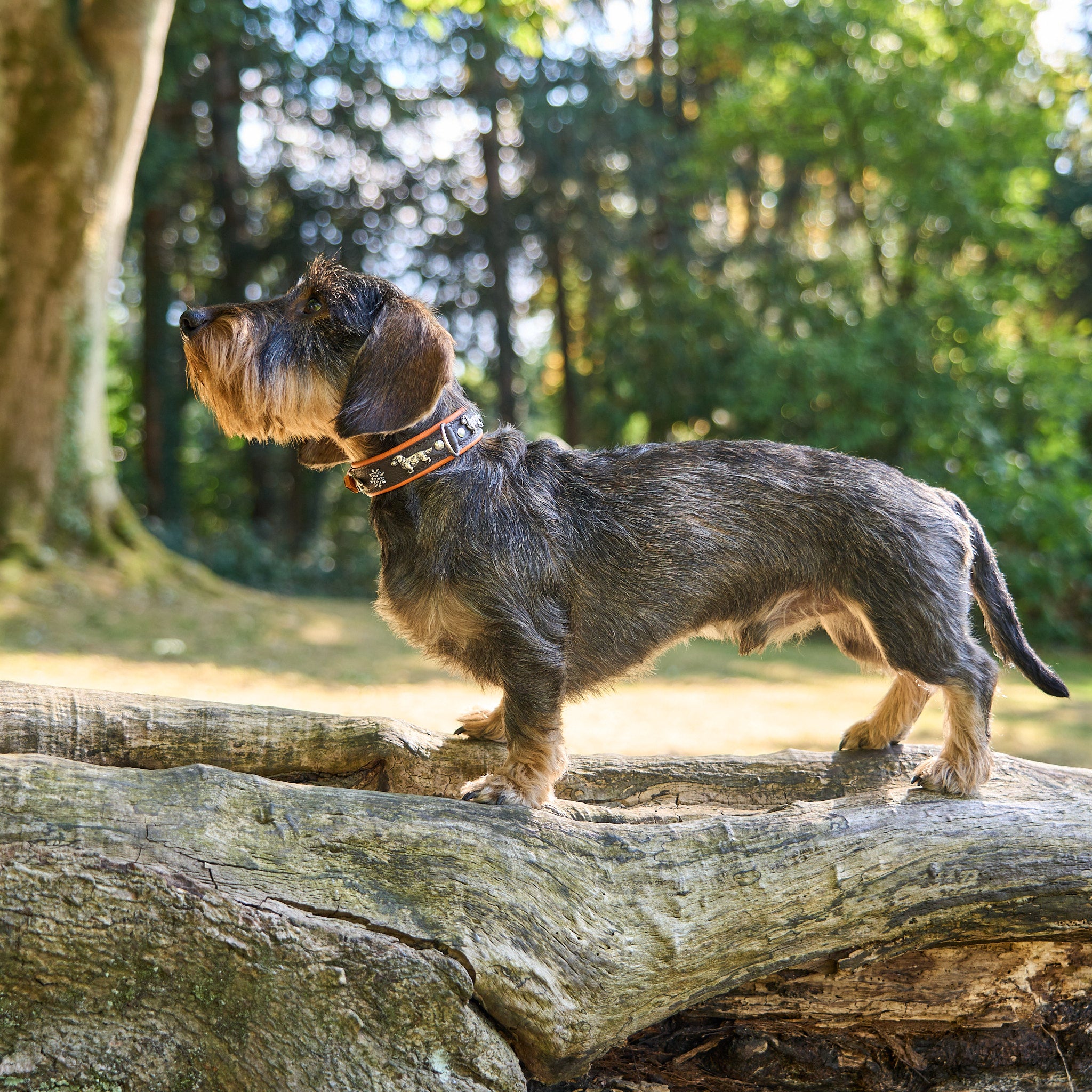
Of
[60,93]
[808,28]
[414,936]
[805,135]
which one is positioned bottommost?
[414,936]

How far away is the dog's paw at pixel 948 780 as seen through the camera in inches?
151

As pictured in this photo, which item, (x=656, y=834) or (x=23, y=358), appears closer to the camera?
(x=656, y=834)

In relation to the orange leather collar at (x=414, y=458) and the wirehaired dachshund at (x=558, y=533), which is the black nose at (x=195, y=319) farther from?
the orange leather collar at (x=414, y=458)

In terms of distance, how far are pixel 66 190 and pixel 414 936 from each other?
35.7ft

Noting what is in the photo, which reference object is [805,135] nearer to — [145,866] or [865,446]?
[865,446]

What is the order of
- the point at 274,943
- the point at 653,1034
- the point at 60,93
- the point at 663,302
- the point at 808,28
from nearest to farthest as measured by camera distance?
the point at 274,943 < the point at 653,1034 < the point at 60,93 < the point at 808,28 < the point at 663,302

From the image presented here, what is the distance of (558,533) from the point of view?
3814 mm

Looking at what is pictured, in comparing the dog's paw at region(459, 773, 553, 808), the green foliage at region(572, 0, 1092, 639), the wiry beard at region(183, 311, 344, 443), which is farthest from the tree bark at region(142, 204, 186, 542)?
the dog's paw at region(459, 773, 553, 808)

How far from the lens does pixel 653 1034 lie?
355cm

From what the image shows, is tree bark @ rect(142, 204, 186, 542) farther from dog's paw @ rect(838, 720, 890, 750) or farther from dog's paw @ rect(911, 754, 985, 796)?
dog's paw @ rect(911, 754, 985, 796)

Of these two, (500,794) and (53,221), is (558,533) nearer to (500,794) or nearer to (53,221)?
(500,794)

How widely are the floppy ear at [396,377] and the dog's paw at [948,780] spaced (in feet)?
8.15

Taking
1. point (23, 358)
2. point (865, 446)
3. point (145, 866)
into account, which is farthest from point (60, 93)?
point (865, 446)

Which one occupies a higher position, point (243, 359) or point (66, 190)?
point (66, 190)
